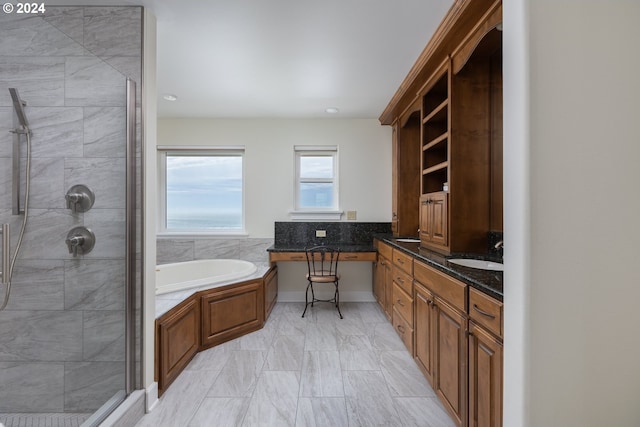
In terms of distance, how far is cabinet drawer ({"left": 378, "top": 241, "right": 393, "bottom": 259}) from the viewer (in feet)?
9.44

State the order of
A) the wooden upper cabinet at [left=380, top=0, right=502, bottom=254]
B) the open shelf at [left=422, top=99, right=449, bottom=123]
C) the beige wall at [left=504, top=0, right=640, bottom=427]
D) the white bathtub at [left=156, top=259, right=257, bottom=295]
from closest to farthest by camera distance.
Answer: the beige wall at [left=504, top=0, right=640, bottom=427], the wooden upper cabinet at [left=380, top=0, right=502, bottom=254], the open shelf at [left=422, top=99, right=449, bottom=123], the white bathtub at [left=156, top=259, right=257, bottom=295]

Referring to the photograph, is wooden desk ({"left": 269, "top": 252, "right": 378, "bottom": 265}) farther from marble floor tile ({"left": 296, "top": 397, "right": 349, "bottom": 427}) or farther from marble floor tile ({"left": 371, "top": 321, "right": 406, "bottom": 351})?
marble floor tile ({"left": 296, "top": 397, "right": 349, "bottom": 427})

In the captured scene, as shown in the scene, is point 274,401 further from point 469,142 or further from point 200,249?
point 200,249

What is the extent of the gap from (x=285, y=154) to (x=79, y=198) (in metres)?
2.49

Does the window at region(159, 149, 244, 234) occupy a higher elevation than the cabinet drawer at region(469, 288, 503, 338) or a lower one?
higher

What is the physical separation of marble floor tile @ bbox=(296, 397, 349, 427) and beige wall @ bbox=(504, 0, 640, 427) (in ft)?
3.64

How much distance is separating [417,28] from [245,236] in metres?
2.96

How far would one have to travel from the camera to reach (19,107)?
151cm

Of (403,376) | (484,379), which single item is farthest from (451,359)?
(403,376)

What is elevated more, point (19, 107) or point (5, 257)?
point (19, 107)

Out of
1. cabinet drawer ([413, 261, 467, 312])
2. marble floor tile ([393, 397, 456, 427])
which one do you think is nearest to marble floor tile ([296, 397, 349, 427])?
marble floor tile ([393, 397, 456, 427])

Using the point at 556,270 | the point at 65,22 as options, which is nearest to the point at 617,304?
the point at 556,270

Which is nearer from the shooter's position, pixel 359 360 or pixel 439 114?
pixel 359 360

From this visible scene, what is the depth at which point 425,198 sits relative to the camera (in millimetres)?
2637
